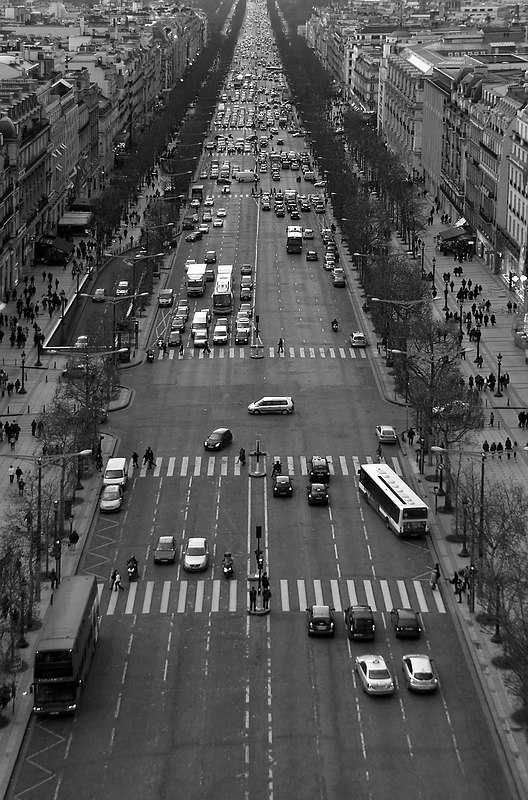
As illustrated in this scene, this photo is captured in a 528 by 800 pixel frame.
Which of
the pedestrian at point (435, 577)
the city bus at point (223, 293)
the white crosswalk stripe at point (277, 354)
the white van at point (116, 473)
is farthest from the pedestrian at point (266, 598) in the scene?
the city bus at point (223, 293)

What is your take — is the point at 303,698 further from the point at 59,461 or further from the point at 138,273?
the point at 138,273

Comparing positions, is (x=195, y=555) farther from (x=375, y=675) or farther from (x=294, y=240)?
(x=294, y=240)

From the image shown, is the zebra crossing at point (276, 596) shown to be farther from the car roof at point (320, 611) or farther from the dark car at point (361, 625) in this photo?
the dark car at point (361, 625)

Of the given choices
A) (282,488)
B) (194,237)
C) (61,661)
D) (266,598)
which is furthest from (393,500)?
(194,237)

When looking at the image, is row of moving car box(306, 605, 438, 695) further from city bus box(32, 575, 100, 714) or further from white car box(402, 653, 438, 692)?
city bus box(32, 575, 100, 714)

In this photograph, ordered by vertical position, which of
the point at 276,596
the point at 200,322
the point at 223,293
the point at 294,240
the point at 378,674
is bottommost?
the point at 294,240

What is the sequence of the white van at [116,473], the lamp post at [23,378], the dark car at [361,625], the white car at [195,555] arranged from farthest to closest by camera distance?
the lamp post at [23,378] → the white van at [116,473] → the white car at [195,555] → the dark car at [361,625]
